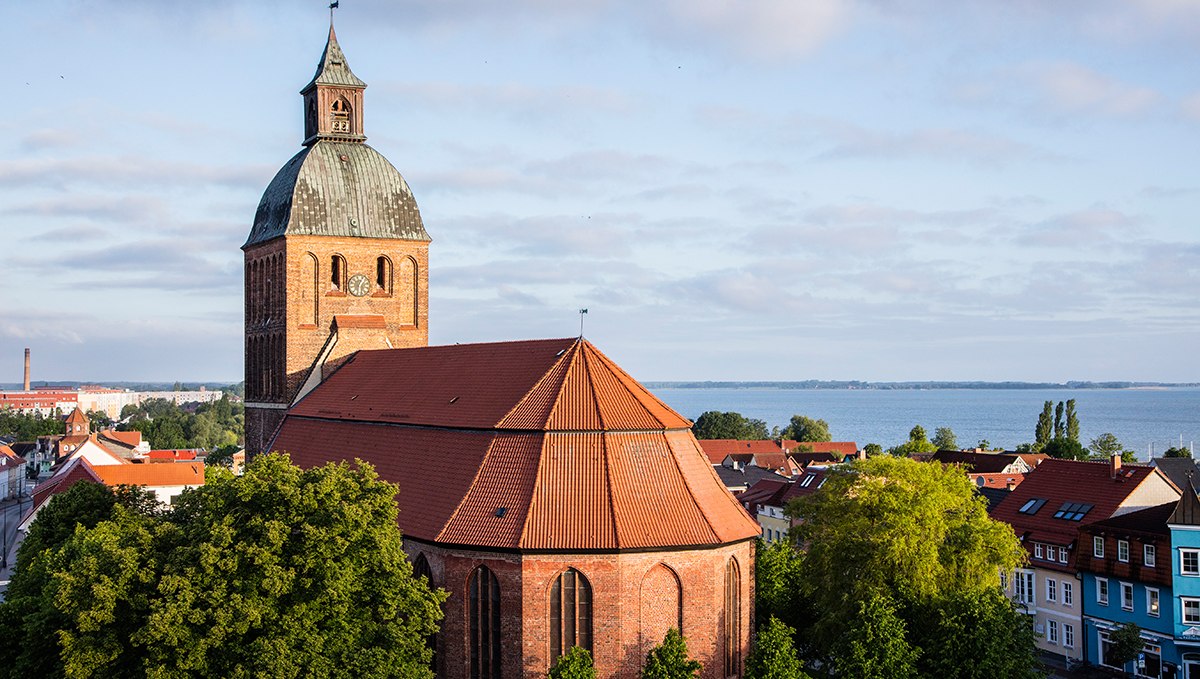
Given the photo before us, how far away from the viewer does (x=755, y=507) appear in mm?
78188

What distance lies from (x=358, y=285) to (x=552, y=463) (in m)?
22.0

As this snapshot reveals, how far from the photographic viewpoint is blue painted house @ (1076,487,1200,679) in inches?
1730

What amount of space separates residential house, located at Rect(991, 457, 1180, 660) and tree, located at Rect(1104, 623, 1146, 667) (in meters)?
3.44

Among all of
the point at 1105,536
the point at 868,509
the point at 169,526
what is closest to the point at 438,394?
the point at 169,526

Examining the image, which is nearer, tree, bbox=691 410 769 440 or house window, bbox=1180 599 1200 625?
house window, bbox=1180 599 1200 625

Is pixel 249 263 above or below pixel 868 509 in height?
above

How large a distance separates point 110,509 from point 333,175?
17.3 m

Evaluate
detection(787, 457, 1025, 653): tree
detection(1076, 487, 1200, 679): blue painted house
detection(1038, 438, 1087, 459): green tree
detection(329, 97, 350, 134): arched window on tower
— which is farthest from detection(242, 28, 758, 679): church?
detection(1038, 438, 1087, 459): green tree

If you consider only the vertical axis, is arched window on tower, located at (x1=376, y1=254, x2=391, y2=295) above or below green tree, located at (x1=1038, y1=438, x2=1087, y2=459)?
above

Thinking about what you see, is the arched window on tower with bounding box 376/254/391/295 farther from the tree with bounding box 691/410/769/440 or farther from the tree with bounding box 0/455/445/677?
the tree with bounding box 691/410/769/440

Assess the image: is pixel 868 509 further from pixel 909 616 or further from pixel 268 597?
pixel 268 597

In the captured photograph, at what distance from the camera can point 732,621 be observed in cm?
3512

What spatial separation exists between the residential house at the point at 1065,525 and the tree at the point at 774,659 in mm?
19591

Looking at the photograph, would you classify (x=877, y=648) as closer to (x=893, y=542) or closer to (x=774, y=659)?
(x=774, y=659)
